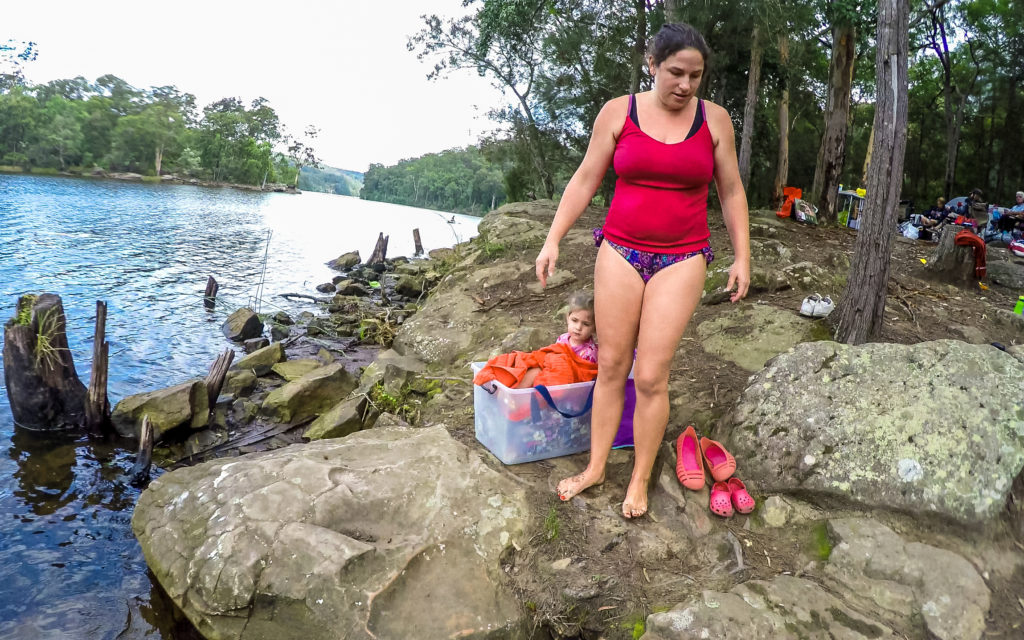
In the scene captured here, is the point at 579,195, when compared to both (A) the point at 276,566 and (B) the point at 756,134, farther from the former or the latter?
(B) the point at 756,134

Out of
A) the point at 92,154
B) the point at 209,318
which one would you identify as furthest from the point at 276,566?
the point at 92,154

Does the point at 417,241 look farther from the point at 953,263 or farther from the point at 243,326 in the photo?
the point at 953,263

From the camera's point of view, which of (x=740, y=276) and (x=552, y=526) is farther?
(x=552, y=526)

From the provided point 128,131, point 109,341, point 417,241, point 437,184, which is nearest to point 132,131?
point 128,131

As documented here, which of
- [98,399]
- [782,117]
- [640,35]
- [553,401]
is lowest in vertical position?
[98,399]

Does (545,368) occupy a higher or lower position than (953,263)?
lower

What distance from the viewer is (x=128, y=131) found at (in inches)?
2459

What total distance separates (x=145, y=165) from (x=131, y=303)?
201 feet

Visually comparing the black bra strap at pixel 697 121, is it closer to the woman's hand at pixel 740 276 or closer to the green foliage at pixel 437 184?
the woman's hand at pixel 740 276

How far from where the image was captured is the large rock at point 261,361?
895 centimetres

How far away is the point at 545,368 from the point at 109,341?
31.4 ft

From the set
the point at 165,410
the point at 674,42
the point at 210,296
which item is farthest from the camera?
the point at 210,296

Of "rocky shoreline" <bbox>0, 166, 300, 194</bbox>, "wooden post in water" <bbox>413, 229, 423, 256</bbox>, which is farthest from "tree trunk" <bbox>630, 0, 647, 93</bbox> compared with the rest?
"rocky shoreline" <bbox>0, 166, 300, 194</bbox>

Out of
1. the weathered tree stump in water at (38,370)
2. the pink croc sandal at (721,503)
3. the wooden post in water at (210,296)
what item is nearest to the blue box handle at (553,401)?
the pink croc sandal at (721,503)
